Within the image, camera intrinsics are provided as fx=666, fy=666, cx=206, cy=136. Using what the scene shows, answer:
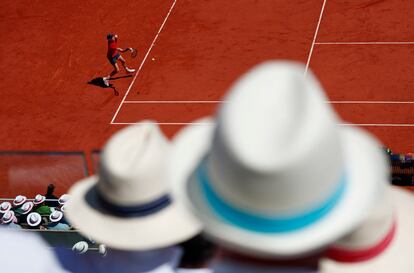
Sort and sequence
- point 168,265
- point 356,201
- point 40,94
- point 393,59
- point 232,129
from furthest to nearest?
point 40,94, point 393,59, point 168,265, point 356,201, point 232,129

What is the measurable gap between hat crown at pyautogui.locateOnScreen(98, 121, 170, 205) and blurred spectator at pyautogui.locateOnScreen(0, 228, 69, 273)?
0.51 meters

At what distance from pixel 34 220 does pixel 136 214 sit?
3.68 meters

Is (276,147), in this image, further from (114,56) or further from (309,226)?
(114,56)

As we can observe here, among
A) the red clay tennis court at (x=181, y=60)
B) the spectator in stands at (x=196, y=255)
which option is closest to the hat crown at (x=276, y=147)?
the spectator in stands at (x=196, y=255)

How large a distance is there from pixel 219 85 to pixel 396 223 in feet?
33.3

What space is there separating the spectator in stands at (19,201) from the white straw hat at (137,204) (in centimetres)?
364

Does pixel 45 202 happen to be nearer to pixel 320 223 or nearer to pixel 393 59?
pixel 320 223

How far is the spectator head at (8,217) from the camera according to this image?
660 cm

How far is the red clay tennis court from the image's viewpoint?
11969mm

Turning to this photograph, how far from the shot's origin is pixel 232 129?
213 cm

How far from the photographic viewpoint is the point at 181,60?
13.9 meters

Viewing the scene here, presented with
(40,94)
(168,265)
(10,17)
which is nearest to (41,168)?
(168,265)

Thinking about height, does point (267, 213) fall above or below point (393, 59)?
above

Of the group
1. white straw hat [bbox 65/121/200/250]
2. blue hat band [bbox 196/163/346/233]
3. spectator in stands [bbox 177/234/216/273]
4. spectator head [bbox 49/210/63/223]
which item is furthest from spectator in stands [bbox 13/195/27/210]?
blue hat band [bbox 196/163/346/233]
